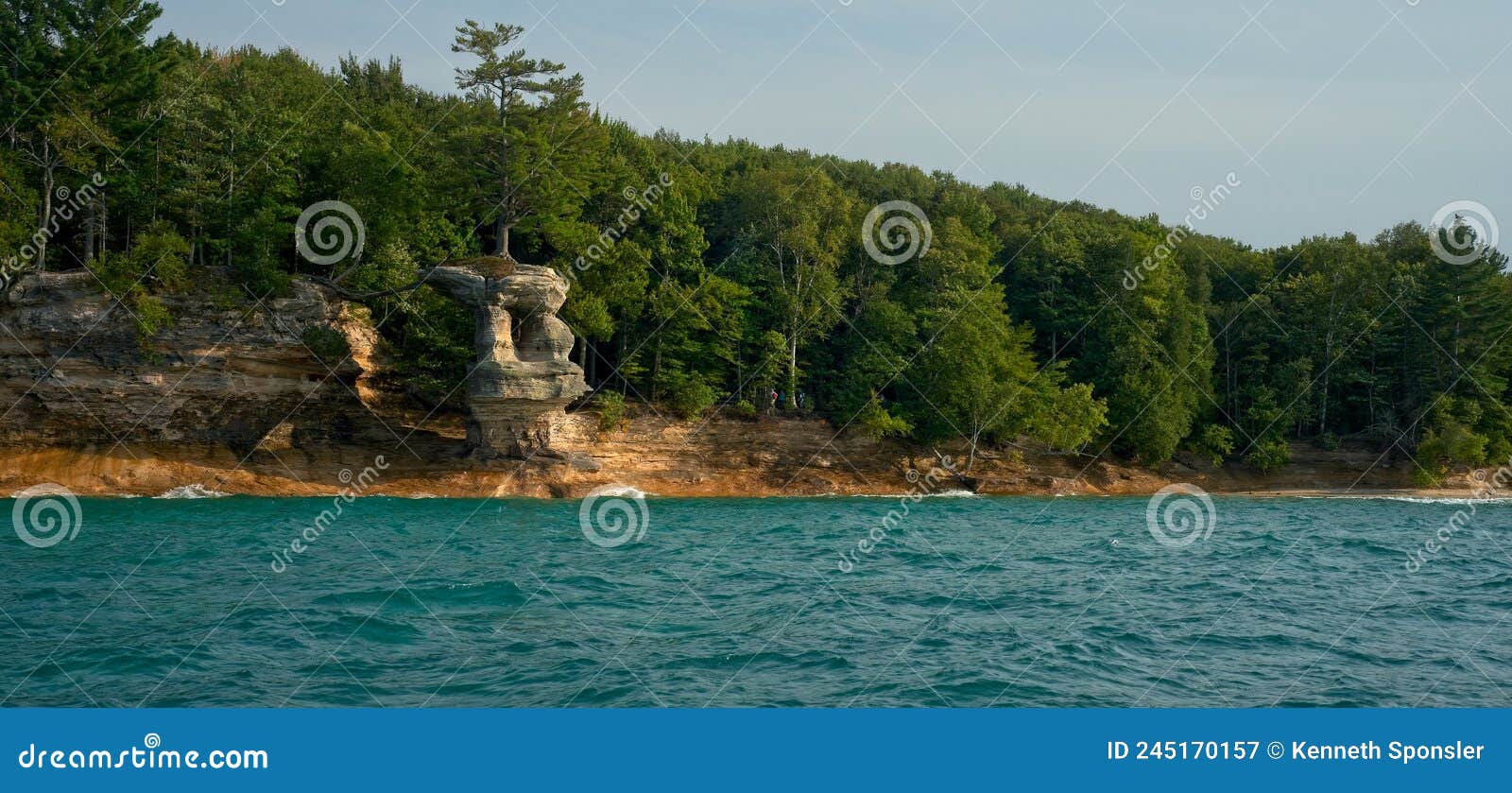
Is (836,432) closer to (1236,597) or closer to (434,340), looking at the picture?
(434,340)

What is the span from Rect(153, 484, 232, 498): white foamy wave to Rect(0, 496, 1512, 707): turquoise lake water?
1062 centimetres

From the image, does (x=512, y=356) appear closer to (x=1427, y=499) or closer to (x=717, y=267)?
(x=717, y=267)

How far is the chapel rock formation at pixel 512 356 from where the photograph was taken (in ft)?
146

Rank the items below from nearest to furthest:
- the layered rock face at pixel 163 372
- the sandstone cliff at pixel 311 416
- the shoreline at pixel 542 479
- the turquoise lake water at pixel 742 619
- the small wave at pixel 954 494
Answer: the turquoise lake water at pixel 742 619, the shoreline at pixel 542 479, the layered rock face at pixel 163 372, the sandstone cliff at pixel 311 416, the small wave at pixel 954 494

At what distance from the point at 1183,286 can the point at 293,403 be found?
4868cm

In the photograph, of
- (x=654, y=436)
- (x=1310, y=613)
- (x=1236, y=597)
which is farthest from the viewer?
(x=654, y=436)

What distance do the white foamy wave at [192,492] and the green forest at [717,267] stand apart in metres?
6.40

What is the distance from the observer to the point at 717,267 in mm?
→ 58438

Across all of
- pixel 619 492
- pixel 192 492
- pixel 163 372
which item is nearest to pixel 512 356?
pixel 619 492

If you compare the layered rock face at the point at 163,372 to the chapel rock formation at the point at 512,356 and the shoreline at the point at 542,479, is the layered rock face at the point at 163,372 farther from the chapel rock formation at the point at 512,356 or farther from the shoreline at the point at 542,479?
the chapel rock formation at the point at 512,356

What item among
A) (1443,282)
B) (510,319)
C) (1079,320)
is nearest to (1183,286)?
(1079,320)

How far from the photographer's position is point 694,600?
18.8m

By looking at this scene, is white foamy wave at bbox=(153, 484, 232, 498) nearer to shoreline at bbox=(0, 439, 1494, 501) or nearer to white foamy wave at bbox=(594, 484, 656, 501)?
shoreline at bbox=(0, 439, 1494, 501)

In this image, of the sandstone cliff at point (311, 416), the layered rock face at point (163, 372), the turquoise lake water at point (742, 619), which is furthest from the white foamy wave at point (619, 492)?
the turquoise lake water at point (742, 619)
